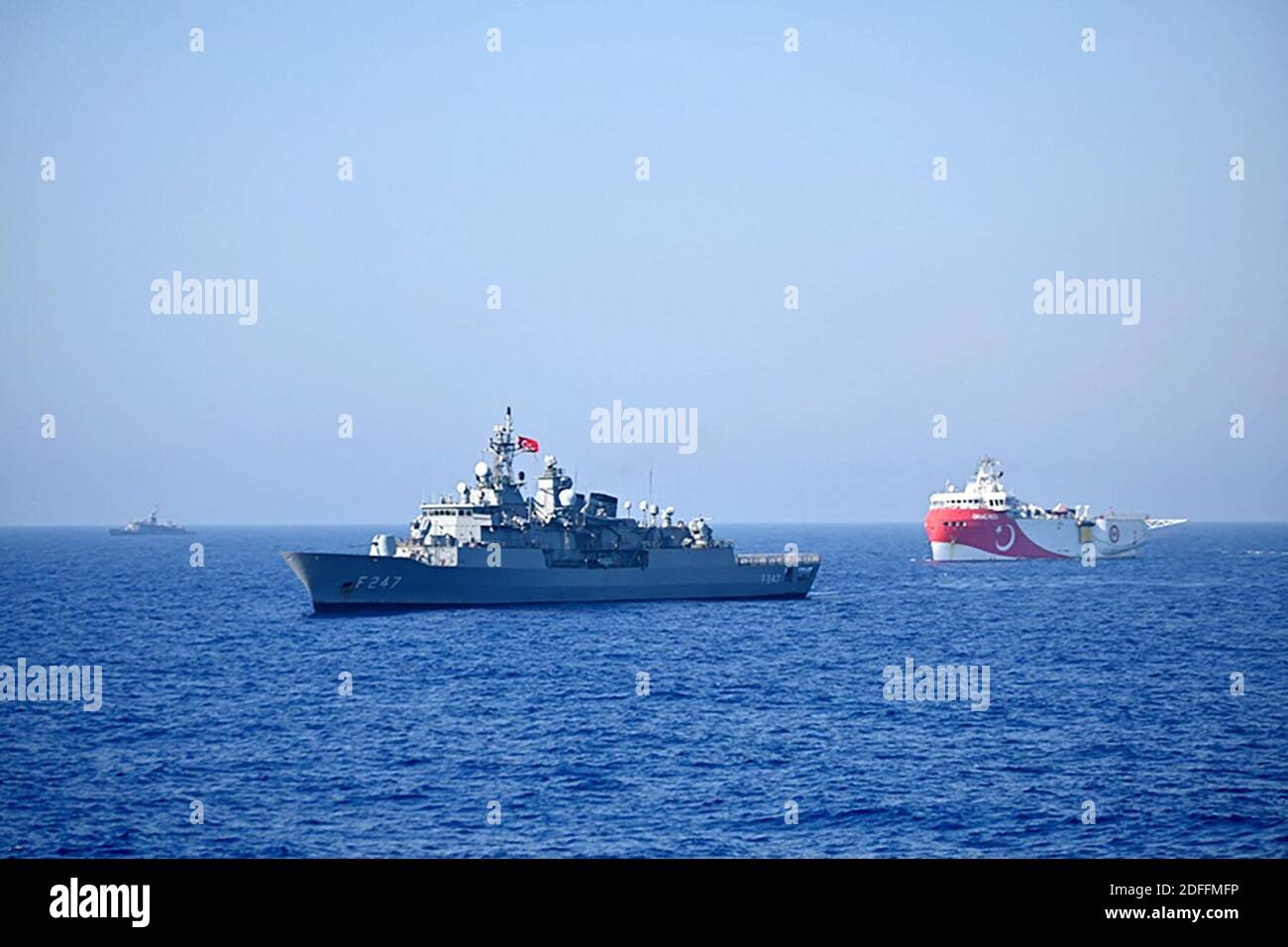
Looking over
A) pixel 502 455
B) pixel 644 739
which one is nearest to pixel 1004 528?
pixel 502 455

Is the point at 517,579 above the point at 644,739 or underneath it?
above

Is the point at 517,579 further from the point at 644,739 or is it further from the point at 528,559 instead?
the point at 644,739

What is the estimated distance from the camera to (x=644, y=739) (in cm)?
3238

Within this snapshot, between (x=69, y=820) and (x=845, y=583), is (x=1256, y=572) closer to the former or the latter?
(x=845, y=583)

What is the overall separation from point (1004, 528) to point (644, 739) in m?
90.0

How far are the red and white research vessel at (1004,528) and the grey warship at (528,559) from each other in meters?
44.9

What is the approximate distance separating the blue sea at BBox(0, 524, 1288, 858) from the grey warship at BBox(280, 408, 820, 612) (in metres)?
1.48

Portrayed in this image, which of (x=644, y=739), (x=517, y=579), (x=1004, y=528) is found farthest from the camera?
(x=1004, y=528)

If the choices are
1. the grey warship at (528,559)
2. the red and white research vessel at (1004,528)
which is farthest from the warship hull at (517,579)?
the red and white research vessel at (1004,528)

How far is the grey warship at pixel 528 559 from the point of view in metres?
59.2

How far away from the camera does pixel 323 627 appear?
57344mm
